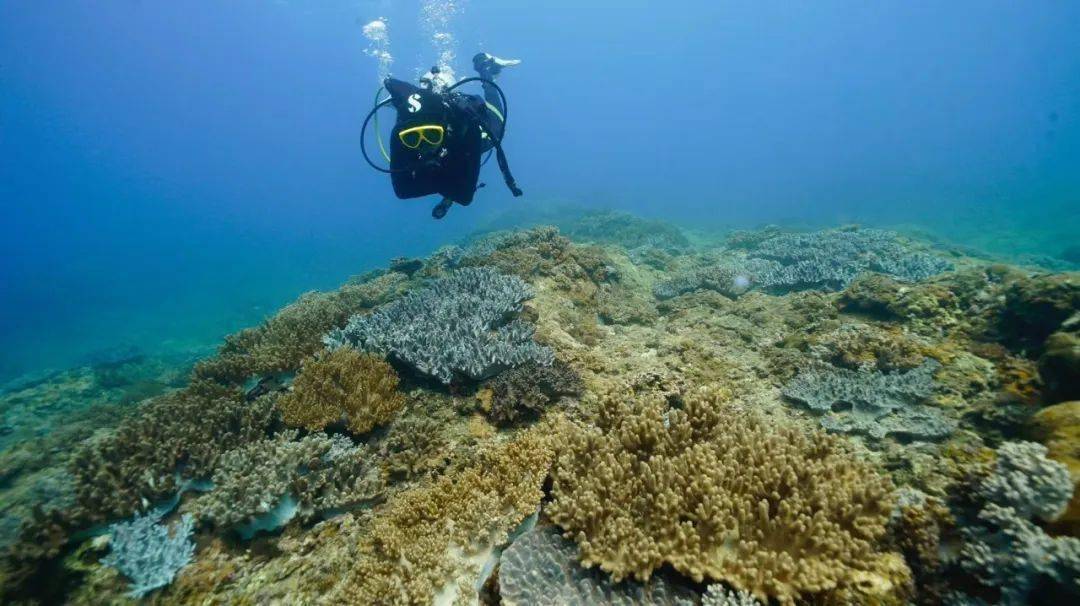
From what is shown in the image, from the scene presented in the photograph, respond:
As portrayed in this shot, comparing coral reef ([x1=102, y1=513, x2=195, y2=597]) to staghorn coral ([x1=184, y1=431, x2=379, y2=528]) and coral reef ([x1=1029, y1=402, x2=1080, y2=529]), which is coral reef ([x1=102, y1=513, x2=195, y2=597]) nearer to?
staghorn coral ([x1=184, y1=431, x2=379, y2=528])

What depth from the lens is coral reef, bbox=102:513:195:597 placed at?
13.0ft

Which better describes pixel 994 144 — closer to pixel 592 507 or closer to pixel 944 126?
pixel 944 126

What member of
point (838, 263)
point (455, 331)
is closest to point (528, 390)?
point (455, 331)

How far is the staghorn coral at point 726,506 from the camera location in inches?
109

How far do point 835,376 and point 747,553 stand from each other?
147 inches

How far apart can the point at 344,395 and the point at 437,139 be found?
4611 mm

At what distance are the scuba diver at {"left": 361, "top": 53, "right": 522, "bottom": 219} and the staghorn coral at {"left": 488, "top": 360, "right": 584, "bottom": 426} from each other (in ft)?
11.8

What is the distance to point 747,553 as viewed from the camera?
9.13 feet

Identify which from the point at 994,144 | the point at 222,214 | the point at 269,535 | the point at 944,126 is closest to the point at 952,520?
the point at 269,535

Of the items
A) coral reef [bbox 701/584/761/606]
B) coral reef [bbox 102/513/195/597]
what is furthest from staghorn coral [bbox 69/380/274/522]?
coral reef [bbox 701/584/761/606]

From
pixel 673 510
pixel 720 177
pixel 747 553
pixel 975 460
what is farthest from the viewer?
pixel 720 177

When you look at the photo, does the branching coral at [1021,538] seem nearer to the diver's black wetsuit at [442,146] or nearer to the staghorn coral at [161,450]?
the staghorn coral at [161,450]

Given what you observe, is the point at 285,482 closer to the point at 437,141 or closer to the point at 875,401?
the point at 437,141

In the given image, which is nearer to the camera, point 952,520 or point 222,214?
point 952,520
